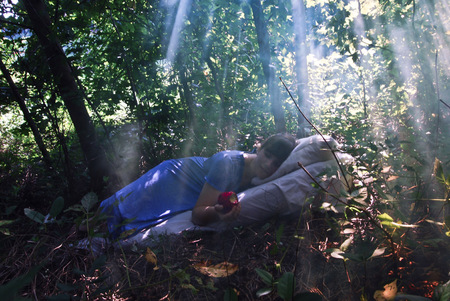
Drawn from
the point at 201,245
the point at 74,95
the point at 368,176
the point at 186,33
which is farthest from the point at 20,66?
the point at 368,176

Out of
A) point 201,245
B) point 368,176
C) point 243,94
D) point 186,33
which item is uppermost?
point 186,33

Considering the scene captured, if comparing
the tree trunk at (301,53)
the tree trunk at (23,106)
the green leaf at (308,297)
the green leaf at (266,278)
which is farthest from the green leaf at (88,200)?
the tree trunk at (301,53)

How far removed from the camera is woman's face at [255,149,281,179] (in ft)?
8.71

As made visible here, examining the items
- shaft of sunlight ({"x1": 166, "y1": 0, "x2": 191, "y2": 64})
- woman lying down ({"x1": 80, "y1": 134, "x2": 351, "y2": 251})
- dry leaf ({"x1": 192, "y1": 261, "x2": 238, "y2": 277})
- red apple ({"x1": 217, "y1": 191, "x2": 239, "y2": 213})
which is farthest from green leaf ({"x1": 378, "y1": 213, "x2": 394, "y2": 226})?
shaft of sunlight ({"x1": 166, "y1": 0, "x2": 191, "y2": 64})

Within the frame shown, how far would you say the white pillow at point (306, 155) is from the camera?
96.6 inches

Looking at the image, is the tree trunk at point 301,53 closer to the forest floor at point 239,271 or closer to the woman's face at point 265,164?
the woman's face at point 265,164

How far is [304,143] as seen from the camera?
2600mm

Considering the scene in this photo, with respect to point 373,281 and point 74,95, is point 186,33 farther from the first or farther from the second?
point 373,281

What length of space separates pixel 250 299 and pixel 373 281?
55cm

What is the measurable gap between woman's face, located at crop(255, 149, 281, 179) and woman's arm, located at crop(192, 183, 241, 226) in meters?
0.52

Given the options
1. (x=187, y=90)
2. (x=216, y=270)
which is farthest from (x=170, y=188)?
(x=216, y=270)

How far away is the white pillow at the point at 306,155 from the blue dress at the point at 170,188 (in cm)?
40

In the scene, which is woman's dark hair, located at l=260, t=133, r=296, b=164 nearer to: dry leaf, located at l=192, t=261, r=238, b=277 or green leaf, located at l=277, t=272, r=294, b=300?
dry leaf, located at l=192, t=261, r=238, b=277

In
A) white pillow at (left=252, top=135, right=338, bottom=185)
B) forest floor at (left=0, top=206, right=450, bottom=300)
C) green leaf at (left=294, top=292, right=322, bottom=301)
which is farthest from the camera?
white pillow at (left=252, top=135, right=338, bottom=185)
